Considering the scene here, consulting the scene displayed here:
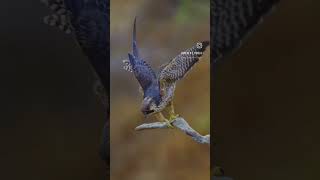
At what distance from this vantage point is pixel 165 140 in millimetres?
2225

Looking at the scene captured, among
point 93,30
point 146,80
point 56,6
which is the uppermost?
point 56,6

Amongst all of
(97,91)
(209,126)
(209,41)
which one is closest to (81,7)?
(97,91)

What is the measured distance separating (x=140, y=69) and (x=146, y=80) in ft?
0.20

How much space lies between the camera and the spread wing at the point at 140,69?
222cm

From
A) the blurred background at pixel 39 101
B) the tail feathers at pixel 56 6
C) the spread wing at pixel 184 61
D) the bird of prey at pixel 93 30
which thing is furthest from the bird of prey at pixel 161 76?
the tail feathers at pixel 56 6

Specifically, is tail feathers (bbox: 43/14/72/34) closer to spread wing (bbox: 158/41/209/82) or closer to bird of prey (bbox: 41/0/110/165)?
bird of prey (bbox: 41/0/110/165)

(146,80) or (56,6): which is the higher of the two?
(56,6)

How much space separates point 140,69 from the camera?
7.30ft
